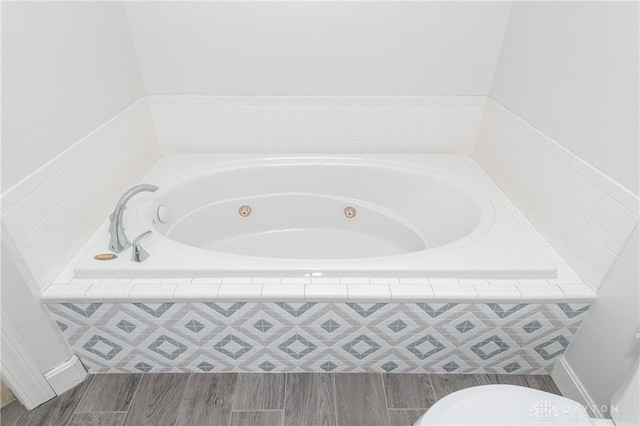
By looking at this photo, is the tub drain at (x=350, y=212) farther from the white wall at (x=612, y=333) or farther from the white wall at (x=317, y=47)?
the white wall at (x=612, y=333)

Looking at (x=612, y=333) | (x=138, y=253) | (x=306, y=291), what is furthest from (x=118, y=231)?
(x=612, y=333)

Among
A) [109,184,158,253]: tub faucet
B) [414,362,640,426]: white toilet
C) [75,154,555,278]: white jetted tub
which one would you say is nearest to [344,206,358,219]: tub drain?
[75,154,555,278]: white jetted tub

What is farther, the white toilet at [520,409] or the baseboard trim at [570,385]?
the baseboard trim at [570,385]

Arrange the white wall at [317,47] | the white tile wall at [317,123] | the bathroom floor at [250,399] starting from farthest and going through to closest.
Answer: the white tile wall at [317,123]
the white wall at [317,47]
the bathroom floor at [250,399]

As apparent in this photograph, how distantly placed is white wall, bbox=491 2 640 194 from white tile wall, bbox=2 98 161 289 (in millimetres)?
1759

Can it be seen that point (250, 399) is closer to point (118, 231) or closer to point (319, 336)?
point (319, 336)

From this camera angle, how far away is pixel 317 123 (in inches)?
76.1

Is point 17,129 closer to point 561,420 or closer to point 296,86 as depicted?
point 296,86

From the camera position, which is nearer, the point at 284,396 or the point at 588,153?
the point at 588,153

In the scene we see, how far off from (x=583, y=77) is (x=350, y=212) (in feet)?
3.73

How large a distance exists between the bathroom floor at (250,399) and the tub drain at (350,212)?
0.83m

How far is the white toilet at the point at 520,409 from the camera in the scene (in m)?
0.83

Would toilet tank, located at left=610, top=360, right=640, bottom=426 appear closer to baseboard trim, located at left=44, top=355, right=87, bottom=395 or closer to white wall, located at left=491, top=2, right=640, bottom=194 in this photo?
white wall, located at left=491, top=2, right=640, bottom=194

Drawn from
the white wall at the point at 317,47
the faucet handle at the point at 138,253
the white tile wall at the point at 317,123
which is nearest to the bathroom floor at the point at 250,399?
the faucet handle at the point at 138,253
